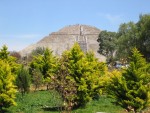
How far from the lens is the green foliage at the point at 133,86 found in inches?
954

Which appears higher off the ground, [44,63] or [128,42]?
[128,42]

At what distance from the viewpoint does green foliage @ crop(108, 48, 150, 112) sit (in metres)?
24.2

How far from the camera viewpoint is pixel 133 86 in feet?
80.6

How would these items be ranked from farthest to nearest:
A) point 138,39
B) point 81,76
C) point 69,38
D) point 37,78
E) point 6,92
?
point 69,38
point 138,39
point 37,78
point 81,76
point 6,92

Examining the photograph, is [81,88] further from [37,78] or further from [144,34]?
[144,34]

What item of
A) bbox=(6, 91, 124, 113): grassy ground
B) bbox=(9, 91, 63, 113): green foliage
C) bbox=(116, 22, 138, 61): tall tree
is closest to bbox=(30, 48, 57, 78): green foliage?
bbox=(9, 91, 63, 113): green foliage

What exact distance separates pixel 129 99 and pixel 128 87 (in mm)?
799

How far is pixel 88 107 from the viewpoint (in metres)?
28.8

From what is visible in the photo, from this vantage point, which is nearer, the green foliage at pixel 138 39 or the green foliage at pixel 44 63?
the green foliage at pixel 44 63

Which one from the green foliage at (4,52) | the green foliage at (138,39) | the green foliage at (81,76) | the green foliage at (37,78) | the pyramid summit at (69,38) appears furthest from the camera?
the pyramid summit at (69,38)

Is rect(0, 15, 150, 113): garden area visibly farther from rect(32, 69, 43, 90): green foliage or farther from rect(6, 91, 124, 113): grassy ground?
rect(32, 69, 43, 90): green foliage

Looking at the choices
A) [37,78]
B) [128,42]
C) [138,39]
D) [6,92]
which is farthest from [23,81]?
[128,42]

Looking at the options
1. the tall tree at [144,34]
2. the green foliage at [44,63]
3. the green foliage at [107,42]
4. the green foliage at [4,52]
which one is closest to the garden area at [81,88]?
the green foliage at [4,52]

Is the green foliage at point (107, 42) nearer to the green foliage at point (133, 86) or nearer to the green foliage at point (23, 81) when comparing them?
the green foliage at point (23, 81)
